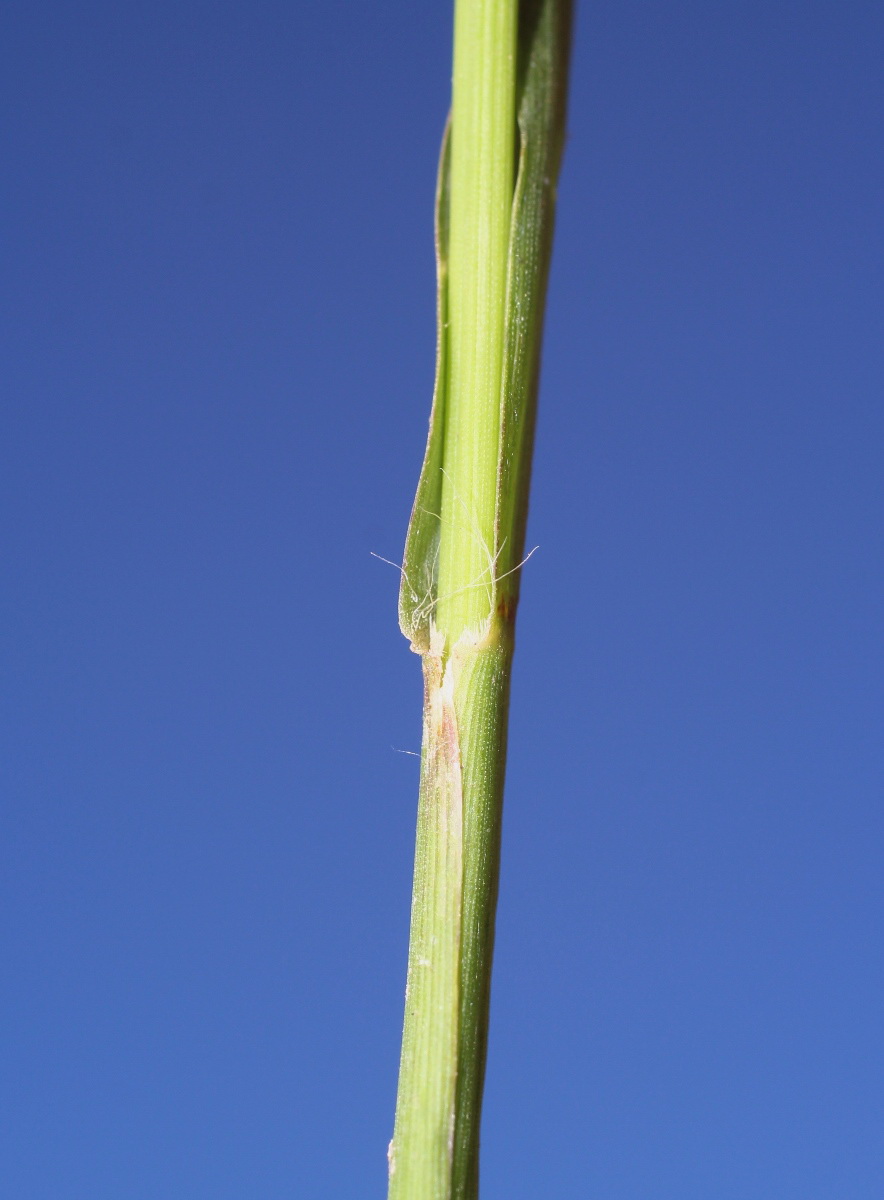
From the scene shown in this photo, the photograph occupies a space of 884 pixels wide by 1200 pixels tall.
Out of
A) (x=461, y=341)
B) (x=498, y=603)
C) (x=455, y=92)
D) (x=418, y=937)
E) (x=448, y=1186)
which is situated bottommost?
(x=448, y=1186)

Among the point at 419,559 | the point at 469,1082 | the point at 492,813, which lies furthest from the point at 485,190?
the point at 469,1082

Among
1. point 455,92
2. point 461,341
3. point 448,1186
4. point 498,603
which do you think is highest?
point 455,92

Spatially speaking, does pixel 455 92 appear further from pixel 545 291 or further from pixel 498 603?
pixel 498 603

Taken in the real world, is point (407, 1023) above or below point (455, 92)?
below

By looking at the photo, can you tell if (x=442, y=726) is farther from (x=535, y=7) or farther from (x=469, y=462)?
(x=535, y=7)

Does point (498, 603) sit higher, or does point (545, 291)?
point (545, 291)

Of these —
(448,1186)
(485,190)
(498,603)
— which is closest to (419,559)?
(498,603)
